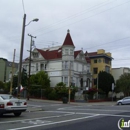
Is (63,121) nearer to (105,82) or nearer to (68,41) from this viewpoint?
(68,41)

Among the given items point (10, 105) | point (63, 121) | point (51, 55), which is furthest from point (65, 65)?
point (63, 121)

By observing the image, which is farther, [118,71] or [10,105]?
[118,71]

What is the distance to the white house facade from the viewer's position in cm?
5275

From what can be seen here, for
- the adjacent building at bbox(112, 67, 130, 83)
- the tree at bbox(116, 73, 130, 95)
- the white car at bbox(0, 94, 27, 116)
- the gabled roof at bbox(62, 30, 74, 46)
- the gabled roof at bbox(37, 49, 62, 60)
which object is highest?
the gabled roof at bbox(62, 30, 74, 46)

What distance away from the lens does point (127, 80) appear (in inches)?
2188

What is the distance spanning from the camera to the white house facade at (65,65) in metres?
52.8

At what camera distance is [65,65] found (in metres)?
53.1

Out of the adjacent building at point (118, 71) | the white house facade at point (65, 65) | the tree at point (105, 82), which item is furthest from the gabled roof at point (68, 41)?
the adjacent building at point (118, 71)

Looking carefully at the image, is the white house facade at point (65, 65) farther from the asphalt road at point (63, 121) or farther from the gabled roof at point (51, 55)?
the asphalt road at point (63, 121)

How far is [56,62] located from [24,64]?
11.2 m

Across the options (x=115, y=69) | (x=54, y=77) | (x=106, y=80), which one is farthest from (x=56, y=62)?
(x=115, y=69)

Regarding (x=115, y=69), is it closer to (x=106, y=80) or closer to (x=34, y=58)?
(x=106, y=80)

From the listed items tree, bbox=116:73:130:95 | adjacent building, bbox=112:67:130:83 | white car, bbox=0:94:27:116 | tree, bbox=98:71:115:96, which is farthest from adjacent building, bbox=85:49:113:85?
white car, bbox=0:94:27:116

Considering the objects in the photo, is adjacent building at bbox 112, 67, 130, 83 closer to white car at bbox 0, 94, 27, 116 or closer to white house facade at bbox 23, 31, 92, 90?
A: white house facade at bbox 23, 31, 92, 90
